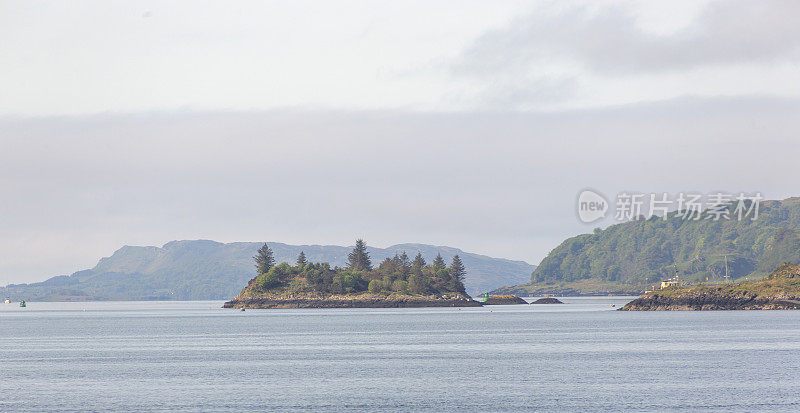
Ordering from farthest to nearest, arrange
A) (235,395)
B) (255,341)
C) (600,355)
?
(255,341) < (600,355) < (235,395)

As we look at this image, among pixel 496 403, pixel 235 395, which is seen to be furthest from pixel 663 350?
pixel 235 395

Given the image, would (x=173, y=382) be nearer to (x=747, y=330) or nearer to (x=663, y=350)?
(x=663, y=350)

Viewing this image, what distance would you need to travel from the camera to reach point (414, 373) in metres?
98.0

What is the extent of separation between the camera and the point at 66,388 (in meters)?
86.9

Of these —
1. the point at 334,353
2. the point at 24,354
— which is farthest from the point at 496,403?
the point at 24,354

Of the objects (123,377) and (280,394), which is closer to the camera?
(280,394)

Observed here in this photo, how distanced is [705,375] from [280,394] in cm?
4391

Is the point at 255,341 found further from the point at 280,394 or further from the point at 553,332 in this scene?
the point at 280,394

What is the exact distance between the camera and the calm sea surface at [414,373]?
75.5m

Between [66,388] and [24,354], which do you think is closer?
[66,388]

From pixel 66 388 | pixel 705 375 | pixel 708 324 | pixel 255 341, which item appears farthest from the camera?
pixel 708 324

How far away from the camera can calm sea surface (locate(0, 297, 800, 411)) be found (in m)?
75.5

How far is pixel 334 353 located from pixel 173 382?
38.6 m

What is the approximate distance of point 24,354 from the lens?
13150 centimetres
